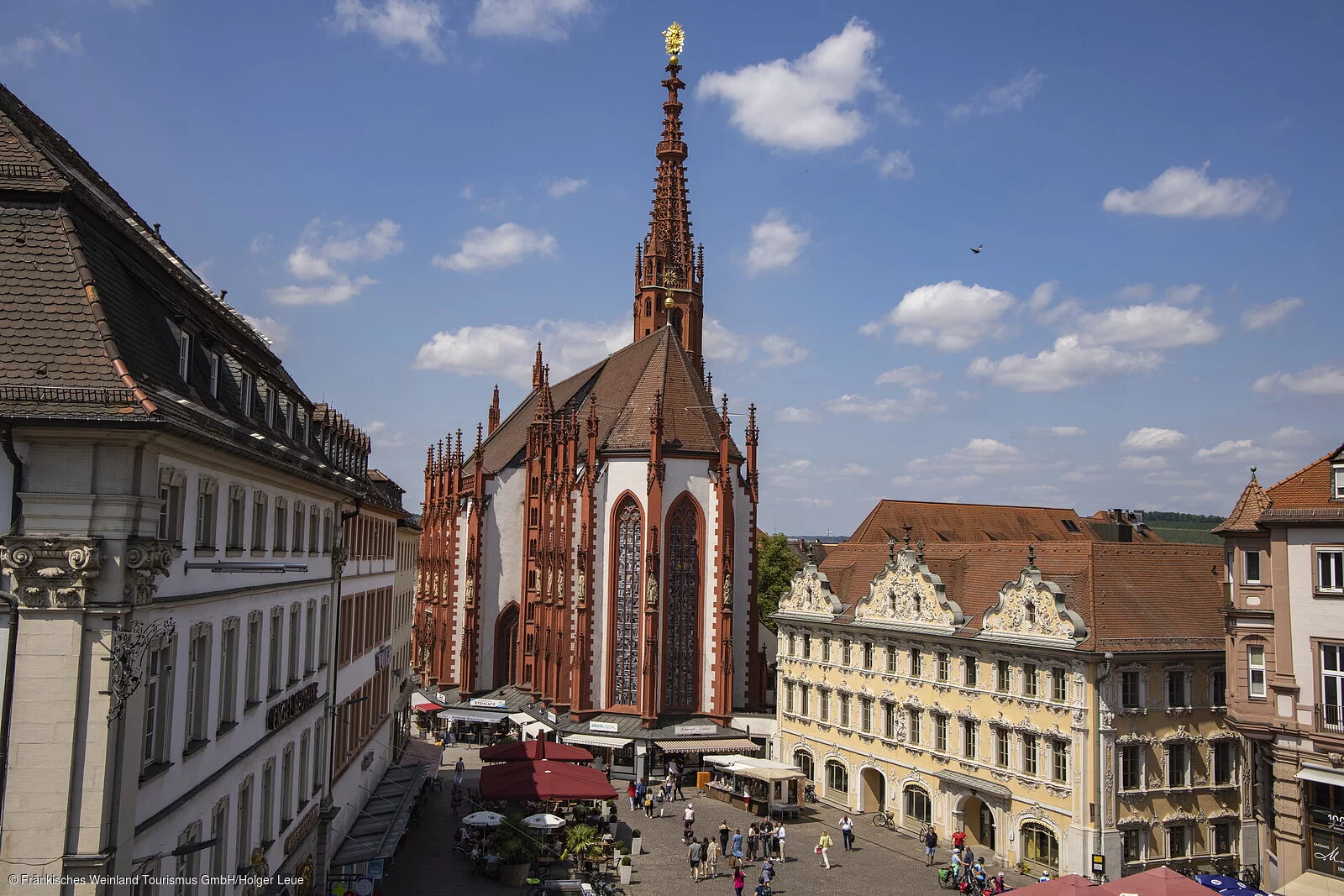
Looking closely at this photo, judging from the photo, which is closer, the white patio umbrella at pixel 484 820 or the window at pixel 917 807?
the white patio umbrella at pixel 484 820

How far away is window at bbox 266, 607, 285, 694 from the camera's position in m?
21.7

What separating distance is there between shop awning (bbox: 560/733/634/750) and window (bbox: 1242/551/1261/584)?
29.5m

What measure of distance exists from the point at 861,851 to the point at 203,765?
90.7ft

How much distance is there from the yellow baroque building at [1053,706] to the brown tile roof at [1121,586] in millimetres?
64

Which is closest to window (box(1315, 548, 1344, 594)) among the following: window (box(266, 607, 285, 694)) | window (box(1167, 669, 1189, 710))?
window (box(1167, 669, 1189, 710))

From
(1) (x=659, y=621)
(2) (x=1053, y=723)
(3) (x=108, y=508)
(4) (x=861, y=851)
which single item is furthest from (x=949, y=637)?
(3) (x=108, y=508)

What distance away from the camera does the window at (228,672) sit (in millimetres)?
18297

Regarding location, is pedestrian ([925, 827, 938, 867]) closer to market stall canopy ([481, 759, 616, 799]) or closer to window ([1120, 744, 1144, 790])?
window ([1120, 744, 1144, 790])

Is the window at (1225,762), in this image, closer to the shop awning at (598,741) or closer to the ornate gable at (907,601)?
the ornate gable at (907,601)

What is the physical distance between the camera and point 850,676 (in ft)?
154

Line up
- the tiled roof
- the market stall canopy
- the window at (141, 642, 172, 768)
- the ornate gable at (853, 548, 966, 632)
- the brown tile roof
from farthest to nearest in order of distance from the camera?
the tiled roof
the ornate gable at (853, 548, 966, 632)
the brown tile roof
the market stall canopy
the window at (141, 642, 172, 768)

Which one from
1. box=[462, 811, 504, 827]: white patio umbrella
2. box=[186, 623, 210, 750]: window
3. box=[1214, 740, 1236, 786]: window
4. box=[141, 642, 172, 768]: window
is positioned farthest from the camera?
box=[1214, 740, 1236, 786]: window

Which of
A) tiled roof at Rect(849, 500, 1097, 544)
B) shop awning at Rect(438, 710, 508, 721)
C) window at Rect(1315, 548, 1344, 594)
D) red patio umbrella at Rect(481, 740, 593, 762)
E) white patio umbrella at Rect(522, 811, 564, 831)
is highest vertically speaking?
tiled roof at Rect(849, 500, 1097, 544)

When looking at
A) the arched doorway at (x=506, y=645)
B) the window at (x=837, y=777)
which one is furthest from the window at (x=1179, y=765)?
the arched doorway at (x=506, y=645)
